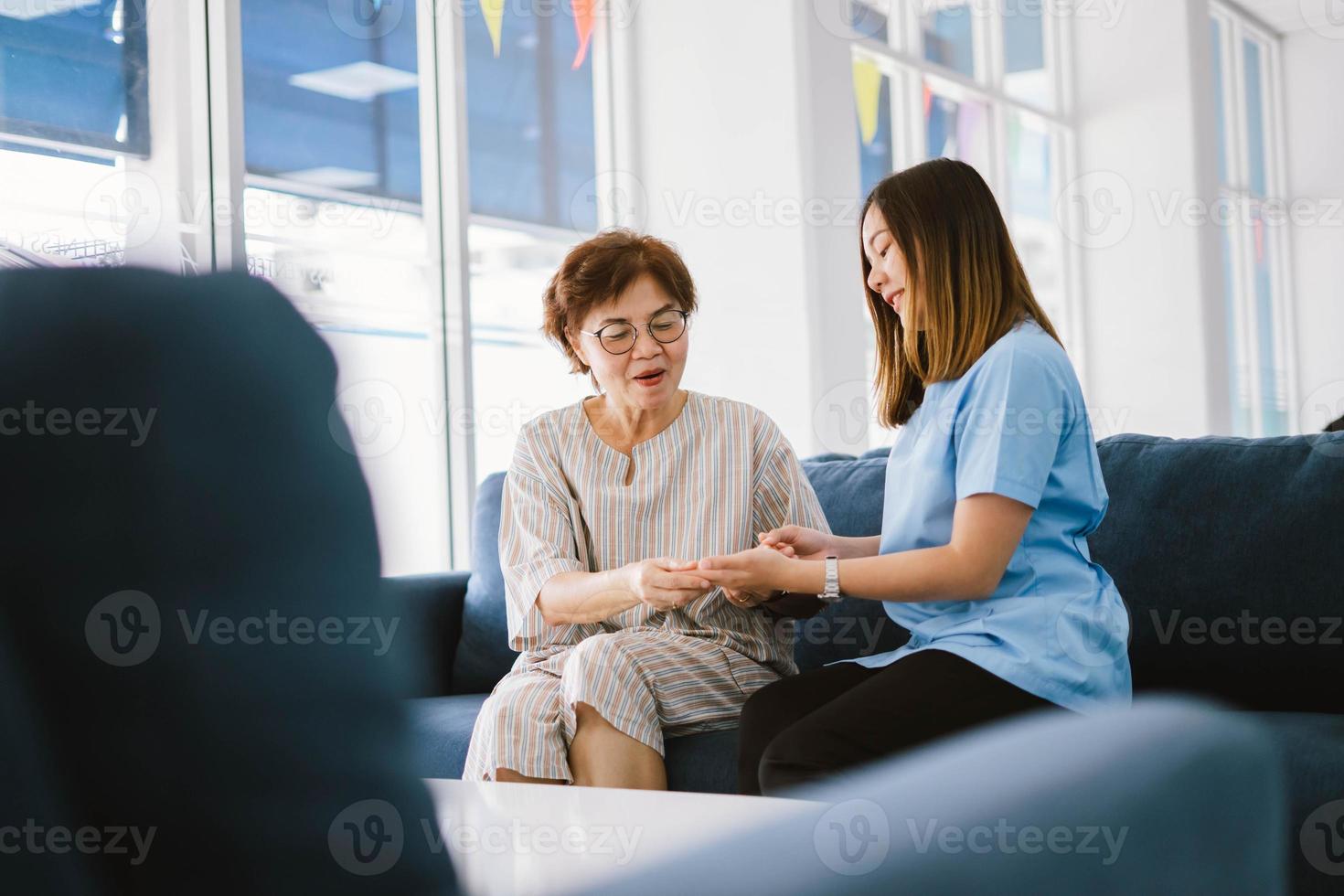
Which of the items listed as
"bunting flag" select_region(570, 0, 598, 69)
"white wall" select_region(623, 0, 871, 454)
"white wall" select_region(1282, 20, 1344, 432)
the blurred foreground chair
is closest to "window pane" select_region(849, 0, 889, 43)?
"white wall" select_region(623, 0, 871, 454)

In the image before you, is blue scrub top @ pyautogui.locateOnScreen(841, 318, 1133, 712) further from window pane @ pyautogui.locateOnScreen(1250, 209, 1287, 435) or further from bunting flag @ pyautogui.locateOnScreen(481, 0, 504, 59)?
window pane @ pyautogui.locateOnScreen(1250, 209, 1287, 435)

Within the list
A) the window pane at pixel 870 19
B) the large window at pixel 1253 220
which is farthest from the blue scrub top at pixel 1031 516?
the large window at pixel 1253 220

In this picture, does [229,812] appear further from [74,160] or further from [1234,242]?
[1234,242]

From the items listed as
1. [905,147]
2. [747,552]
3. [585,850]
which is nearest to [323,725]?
[585,850]

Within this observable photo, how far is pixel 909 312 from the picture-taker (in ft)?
5.89

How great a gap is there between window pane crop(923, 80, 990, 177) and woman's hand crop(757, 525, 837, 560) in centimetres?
476

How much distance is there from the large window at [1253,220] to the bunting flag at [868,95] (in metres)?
3.65

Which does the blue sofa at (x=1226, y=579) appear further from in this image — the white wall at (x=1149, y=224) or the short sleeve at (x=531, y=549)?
the white wall at (x=1149, y=224)

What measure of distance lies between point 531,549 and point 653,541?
206mm

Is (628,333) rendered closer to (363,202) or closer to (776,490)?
(776,490)

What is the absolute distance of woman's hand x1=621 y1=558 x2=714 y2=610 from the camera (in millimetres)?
1765

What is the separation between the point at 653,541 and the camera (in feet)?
6.70

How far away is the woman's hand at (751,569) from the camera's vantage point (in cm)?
173

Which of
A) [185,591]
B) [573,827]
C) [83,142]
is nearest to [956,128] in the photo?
[83,142]
